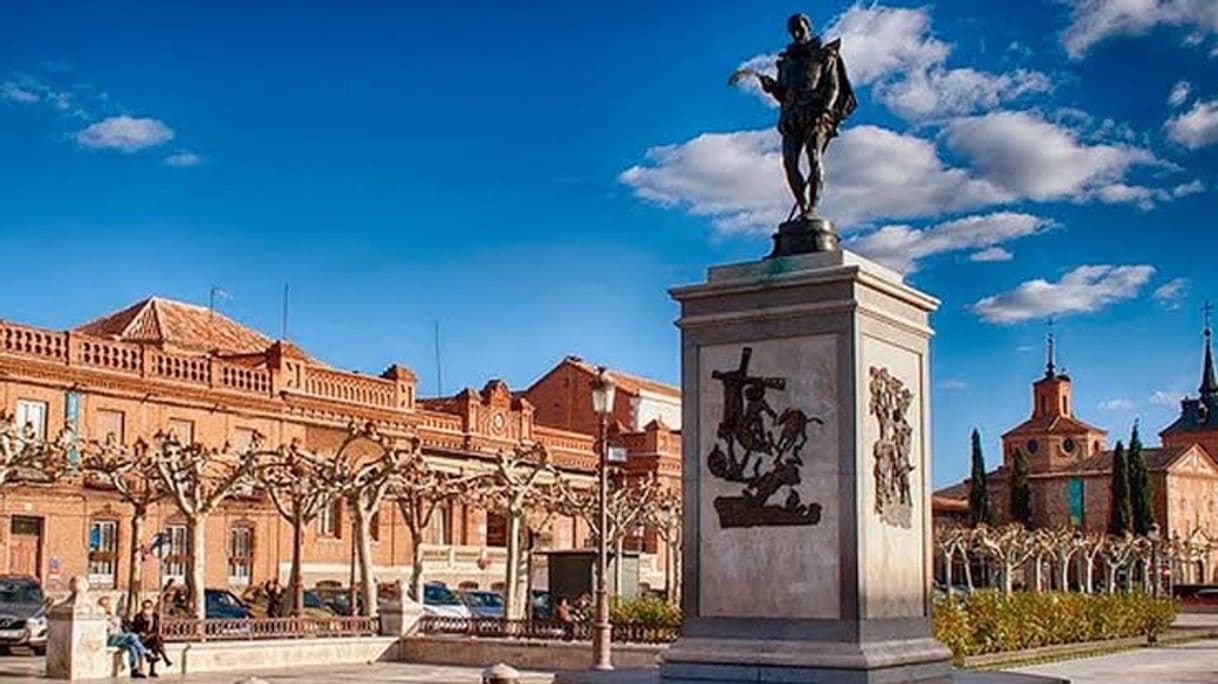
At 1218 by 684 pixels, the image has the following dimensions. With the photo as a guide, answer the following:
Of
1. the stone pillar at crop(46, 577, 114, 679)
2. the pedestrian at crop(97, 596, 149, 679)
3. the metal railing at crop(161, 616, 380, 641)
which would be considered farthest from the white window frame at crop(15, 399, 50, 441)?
the pedestrian at crop(97, 596, 149, 679)

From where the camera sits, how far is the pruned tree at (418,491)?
36500 millimetres

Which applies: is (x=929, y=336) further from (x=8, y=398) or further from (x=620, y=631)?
(x=8, y=398)

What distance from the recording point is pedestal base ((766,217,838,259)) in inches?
567

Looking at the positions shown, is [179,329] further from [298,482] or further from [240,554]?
[298,482]

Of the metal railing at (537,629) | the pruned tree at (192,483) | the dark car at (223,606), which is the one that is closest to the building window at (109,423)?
the dark car at (223,606)

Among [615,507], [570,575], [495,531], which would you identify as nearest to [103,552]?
[570,575]

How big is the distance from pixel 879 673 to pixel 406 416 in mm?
43562

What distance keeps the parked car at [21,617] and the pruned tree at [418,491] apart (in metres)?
7.91

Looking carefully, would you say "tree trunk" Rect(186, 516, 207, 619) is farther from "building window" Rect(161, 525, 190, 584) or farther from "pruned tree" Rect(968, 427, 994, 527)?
"pruned tree" Rect(968, 427, 994, 527)

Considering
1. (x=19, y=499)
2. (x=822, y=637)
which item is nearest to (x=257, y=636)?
(x=19, y=499)

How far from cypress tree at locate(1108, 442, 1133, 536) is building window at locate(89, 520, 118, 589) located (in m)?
74.5

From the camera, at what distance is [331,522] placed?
52219mm

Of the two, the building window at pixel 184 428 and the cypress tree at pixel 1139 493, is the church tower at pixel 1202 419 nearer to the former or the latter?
the cypress tree at pixel 1139 493

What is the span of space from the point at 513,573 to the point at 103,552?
1413 centimetres
